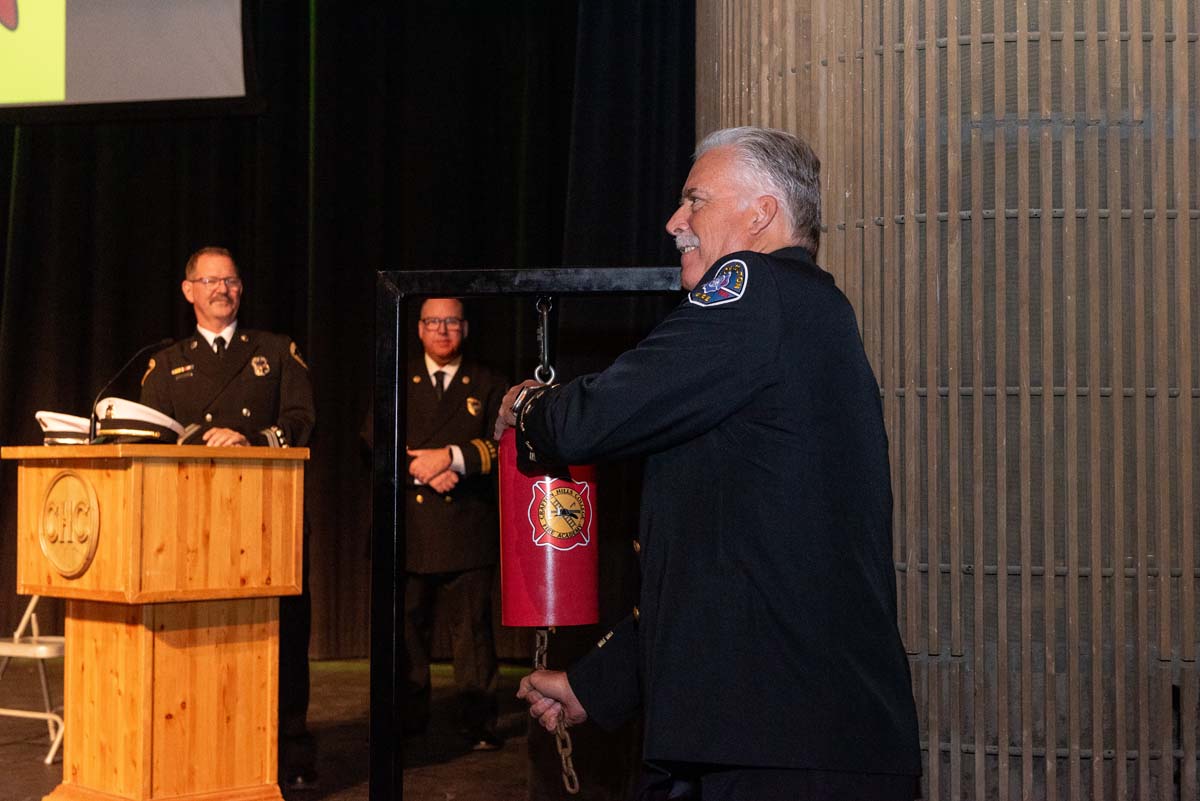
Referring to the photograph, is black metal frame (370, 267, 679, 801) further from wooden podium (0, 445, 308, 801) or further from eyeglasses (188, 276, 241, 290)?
eyeglasses (188, 276, 241, 290)

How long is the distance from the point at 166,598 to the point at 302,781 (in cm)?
92

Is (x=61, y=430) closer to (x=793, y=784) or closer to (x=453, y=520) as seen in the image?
(x=453, y=520)

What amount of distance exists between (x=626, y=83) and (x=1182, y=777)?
9.77 feet

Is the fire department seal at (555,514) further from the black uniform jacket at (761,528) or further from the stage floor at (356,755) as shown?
the stage floor at (356,755)

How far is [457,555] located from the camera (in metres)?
4.42

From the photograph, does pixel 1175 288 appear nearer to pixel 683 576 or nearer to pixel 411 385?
pixel 683 576

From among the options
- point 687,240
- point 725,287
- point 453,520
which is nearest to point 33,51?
point 453,520

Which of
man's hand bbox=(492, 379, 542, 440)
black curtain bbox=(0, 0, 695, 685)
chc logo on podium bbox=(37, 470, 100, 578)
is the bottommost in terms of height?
chc logo on podium bbox=(37, 470, 100, 578)

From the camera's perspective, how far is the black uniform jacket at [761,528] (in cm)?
147

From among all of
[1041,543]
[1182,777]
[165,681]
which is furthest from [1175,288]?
[165,681]

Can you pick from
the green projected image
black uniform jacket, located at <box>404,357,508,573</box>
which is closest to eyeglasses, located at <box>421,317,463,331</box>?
black uniform jacket, located at <box>404,357,508,573</box>

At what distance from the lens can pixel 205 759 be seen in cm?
322

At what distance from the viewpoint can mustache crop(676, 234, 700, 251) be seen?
169cm

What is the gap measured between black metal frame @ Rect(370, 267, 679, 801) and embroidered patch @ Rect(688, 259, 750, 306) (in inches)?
16.8
